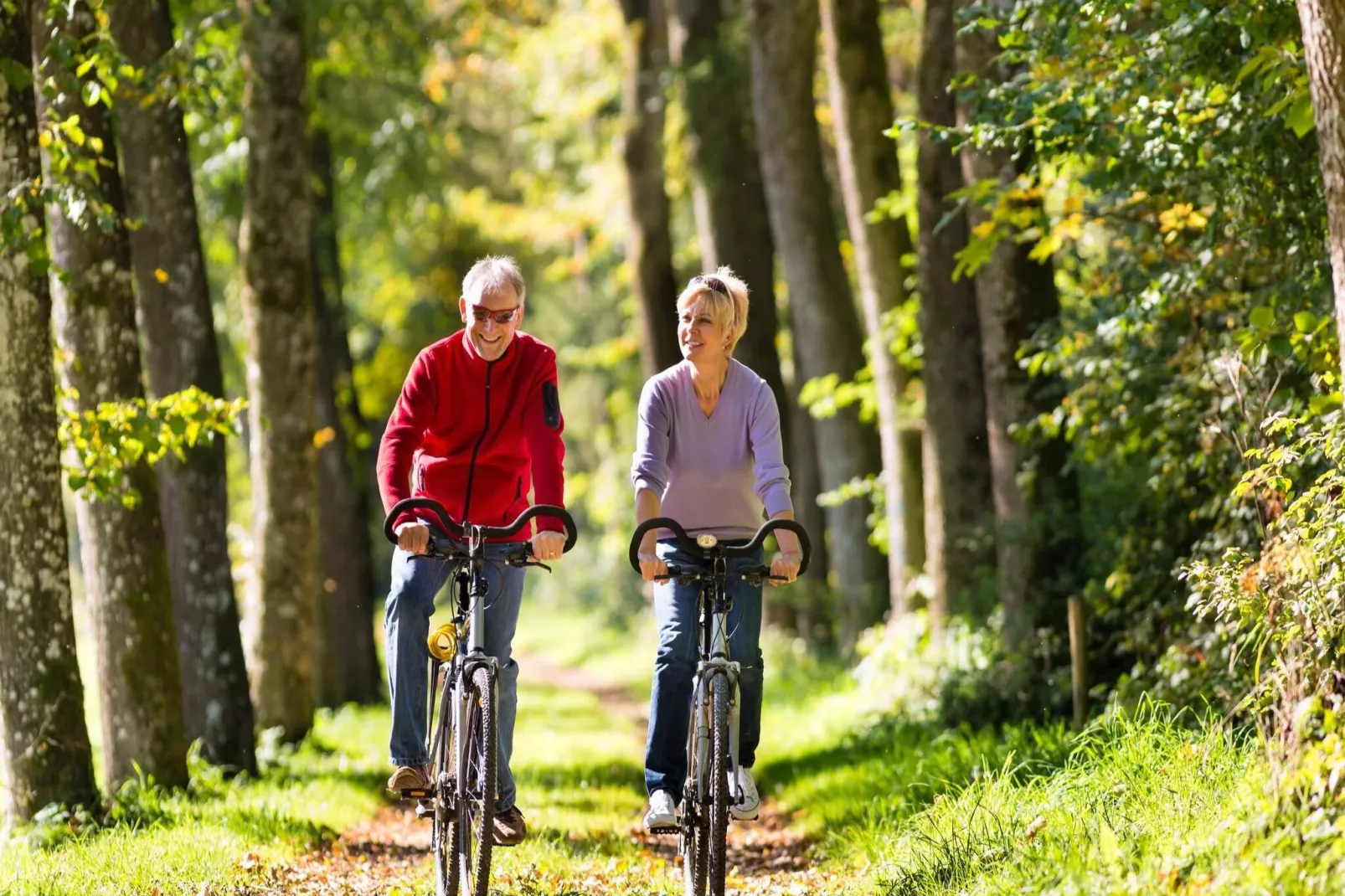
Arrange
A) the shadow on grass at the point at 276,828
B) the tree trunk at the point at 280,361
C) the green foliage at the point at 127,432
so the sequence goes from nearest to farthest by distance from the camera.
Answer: the shadow on grass at the point at 276,828, the green foliage at the point at 127,432, the tree trunk at the point at 280,361

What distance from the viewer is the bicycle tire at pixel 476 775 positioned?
5652 millimetres

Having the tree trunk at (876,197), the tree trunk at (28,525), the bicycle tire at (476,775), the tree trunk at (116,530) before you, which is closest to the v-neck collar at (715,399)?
the bicycle tire at (476,775)

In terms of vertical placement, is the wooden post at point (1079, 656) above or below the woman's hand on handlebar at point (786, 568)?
below

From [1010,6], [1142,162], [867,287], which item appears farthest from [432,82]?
[1142,162]

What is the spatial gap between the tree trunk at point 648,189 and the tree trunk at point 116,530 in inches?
463

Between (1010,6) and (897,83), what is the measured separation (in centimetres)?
1388

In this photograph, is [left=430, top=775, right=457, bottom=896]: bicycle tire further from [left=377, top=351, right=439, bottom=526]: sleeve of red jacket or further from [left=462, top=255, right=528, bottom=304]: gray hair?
[left=462, top=255, right=528, bottom=304]: gray hair

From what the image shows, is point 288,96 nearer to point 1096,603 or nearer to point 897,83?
point 1096,603

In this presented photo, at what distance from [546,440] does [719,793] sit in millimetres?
1442

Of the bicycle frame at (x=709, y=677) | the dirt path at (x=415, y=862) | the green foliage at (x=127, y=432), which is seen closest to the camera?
the bicycle frame at (x=709, y=677)

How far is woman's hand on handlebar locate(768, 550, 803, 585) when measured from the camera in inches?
228

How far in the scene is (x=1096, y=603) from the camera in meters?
9.79

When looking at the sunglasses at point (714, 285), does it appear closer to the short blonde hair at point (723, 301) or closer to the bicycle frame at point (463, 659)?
the short blonde hair at point (723, 301)

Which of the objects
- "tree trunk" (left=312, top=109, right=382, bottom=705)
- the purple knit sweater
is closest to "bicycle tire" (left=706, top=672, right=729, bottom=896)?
the purple knit sweater
